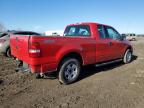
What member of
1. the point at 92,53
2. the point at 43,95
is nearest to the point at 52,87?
the point at 43,95

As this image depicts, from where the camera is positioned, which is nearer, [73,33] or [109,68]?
[73,33]

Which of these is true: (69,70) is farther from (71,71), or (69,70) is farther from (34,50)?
(34,50)

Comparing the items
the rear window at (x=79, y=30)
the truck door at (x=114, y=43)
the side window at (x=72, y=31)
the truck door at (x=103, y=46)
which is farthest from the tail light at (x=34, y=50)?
the truck door at (x=114, y=43)

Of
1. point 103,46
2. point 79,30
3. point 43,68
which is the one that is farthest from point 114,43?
point 43,68

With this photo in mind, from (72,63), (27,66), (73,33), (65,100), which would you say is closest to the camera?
(65,100)

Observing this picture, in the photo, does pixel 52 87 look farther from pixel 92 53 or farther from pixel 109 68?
pixel 109 68

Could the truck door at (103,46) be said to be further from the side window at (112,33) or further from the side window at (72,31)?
the side window at (72,31)

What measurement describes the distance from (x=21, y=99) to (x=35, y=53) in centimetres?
128

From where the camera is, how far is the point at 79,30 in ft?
26.2

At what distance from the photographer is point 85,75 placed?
7.80 metres

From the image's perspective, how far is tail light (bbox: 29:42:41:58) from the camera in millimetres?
5461

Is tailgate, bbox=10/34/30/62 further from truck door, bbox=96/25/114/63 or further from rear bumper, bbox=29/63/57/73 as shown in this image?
truck door, bbox=96/25/114/63

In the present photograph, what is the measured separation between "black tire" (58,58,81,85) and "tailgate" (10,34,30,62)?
1214 millimetres

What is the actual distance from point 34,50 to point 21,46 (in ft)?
2.65
